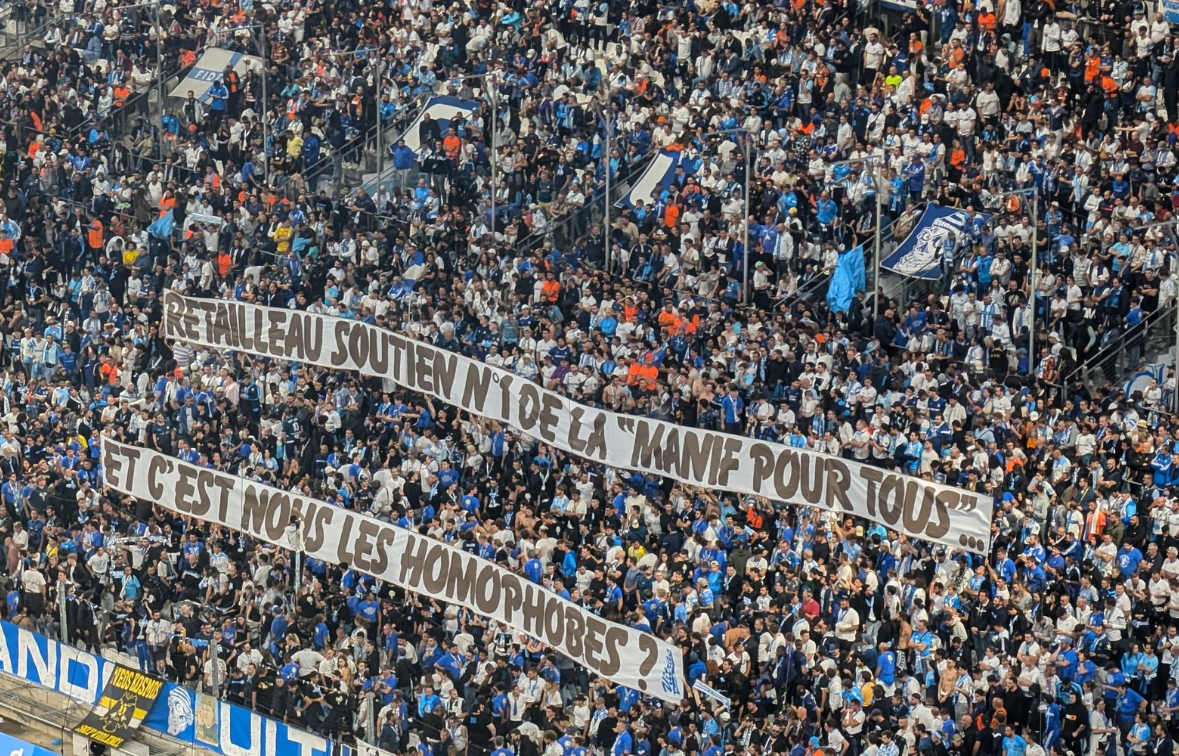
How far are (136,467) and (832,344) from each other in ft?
31.5

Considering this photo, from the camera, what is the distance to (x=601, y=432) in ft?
104

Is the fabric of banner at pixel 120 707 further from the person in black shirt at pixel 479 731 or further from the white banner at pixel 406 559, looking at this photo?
the person in black shirt at pixel 479 731

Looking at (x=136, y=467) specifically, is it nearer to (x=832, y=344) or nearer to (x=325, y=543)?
(x=325, y=543)

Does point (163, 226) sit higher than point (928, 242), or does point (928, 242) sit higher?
point (928, 242)

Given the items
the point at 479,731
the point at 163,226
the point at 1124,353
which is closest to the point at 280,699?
the point at 479,731

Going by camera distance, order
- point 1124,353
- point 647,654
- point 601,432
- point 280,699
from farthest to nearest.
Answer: point 1124,353 < point 601,432 < point 280,699 < point 647,654

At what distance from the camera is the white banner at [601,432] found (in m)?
29.0

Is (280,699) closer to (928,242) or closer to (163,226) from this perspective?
(928,242)

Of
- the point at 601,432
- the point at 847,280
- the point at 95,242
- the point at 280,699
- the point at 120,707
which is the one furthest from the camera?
the point at 95,242

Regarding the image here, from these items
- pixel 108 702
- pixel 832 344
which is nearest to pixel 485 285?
pixel 832 344

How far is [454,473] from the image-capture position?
34438mm

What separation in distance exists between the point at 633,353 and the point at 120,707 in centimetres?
886

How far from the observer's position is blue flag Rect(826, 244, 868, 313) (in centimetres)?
3603

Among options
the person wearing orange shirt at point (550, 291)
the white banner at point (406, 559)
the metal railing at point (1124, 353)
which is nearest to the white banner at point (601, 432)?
the white banner at point (406, 559)
